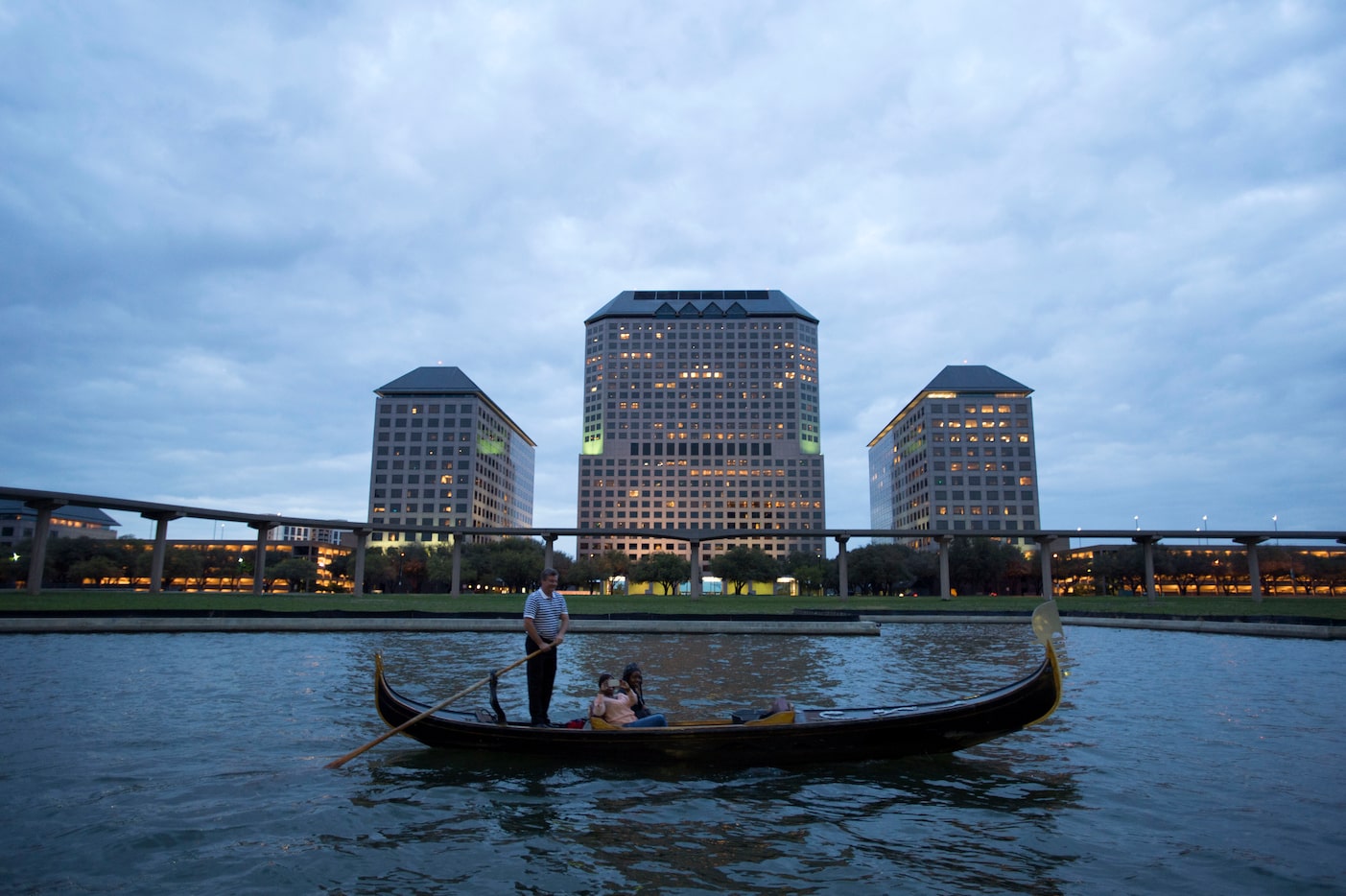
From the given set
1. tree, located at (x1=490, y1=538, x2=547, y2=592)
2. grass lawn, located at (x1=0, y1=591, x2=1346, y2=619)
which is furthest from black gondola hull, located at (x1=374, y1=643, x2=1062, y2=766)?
tree, located at (x1=490, y1=538, x2=547, y2=592)

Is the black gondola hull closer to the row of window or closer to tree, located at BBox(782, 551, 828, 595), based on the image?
tree, located at BBox(782, 551, 828, 595)

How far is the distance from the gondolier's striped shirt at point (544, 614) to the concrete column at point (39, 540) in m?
60.2

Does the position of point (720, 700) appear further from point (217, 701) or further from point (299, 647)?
point (299, 647)

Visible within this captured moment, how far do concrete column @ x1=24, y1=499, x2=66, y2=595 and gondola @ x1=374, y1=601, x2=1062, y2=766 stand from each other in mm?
61636

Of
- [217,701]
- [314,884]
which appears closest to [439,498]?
[217,701]

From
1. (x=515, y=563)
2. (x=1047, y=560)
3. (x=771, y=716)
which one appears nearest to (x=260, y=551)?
(x=515, y=563)

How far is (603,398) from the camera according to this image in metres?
199

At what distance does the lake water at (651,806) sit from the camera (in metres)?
7.48

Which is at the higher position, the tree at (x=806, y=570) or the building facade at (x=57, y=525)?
the building facade at (x=57, y=525)

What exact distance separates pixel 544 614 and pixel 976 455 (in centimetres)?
17037

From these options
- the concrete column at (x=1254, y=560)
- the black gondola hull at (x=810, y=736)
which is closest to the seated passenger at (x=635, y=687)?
the black gondola hull at (x=810, y=736)

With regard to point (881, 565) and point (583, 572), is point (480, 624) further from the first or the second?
point (583, 572)

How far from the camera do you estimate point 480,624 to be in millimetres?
38406

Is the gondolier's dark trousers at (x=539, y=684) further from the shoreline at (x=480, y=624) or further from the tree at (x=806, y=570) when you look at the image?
the tree at (x=806, y=570)
